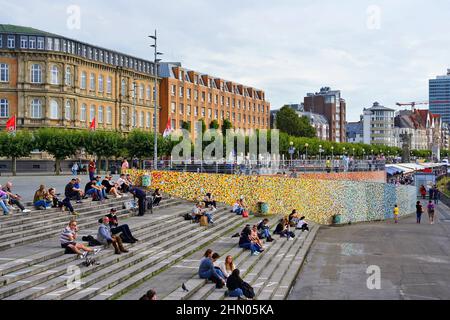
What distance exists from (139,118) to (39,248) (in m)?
58.2

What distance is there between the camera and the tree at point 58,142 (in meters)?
49.8

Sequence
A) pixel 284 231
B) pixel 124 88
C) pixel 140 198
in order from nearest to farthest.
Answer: pixel 140 198, pixel 284 231, pixel 124 88

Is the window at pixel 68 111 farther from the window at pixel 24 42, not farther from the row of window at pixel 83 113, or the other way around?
the window at pixel 24 42

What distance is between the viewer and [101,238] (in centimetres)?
1745

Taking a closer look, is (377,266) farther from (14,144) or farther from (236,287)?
(14,144)

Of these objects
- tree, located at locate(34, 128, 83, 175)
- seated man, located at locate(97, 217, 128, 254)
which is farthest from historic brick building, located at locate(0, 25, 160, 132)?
seated man, located at locate(97, 217, 128, 254)

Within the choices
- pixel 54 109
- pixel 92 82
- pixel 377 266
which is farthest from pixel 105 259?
pixel 92 82

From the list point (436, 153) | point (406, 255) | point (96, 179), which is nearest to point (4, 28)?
point (96, 179)

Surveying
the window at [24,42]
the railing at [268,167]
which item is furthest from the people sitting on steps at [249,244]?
the window at [24,42]

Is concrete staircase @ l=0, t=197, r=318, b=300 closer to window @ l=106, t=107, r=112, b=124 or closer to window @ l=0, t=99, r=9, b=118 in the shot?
window @ l=0, t=99, r=9, b=118

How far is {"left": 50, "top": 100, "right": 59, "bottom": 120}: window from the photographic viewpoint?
2357 inches

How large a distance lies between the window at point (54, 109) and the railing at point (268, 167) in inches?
883

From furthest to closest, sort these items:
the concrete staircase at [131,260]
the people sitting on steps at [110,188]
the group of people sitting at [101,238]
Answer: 1. the people sitting on steps at [110,188]
2. the group of people sitting at [101,238]
3. the concrete staircase at [131,260]

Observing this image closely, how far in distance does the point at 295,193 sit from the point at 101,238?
22.2 meters
